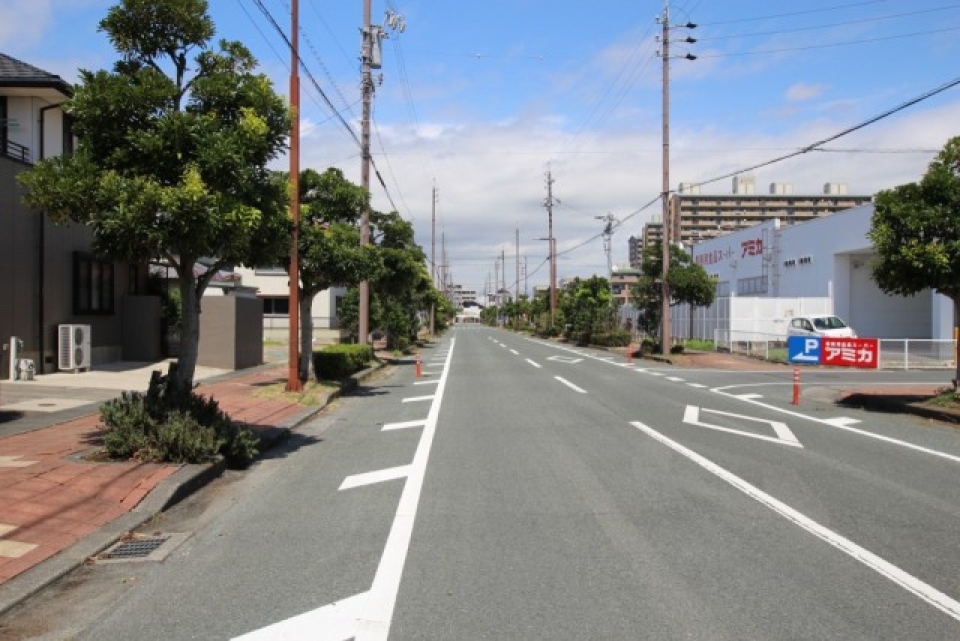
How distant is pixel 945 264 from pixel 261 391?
530 inches

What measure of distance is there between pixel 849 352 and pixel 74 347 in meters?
25.6

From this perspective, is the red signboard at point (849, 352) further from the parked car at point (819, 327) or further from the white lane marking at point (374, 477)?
the white lane marking at point (374, 477)

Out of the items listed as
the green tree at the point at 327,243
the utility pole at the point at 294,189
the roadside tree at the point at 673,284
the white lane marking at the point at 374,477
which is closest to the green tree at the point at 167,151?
the white lane marking at the point at 374,477

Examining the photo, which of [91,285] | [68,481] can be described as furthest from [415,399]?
[68,481]

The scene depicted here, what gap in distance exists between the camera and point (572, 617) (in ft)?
15.1

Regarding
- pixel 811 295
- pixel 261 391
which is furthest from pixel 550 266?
pixel 261 391

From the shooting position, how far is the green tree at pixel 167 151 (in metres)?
8.25

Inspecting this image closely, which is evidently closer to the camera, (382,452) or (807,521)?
(807,521)

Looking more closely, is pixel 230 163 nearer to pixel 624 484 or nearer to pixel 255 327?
pixel 624 484

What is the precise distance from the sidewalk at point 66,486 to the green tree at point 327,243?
4.03 meters

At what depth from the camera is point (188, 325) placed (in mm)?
9617

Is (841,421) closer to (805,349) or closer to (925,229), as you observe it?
(925,229)

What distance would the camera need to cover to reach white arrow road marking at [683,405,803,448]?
1153 cm

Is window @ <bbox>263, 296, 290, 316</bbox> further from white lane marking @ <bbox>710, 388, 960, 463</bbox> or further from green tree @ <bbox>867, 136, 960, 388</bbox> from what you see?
green tree @ <bbox>867, 136, 960, 388</bbox>
